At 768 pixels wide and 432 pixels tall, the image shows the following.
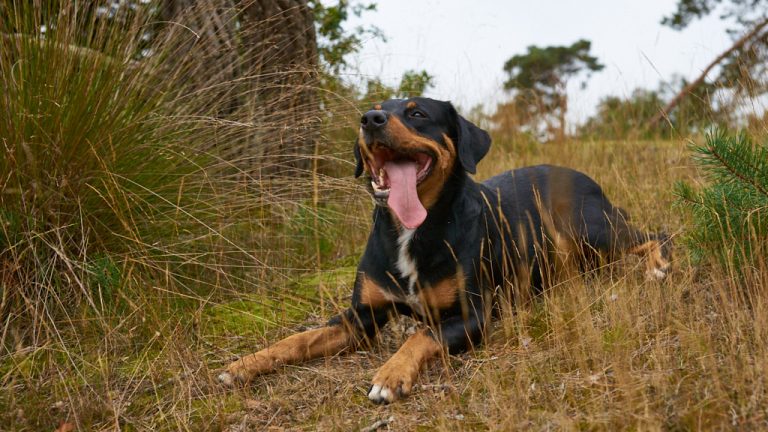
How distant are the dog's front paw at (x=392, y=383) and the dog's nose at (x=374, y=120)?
1093 millimetres

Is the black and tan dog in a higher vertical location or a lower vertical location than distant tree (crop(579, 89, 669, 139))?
lower

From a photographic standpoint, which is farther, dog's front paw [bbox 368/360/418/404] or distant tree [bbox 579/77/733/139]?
distant tree [bbox 579/77/733/139]

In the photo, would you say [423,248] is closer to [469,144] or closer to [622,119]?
[469,144]

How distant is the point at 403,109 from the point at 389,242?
0.67 m

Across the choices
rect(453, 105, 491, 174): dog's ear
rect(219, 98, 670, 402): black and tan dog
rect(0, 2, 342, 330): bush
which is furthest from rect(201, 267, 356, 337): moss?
rect(453, 105, 491, 174): dog's ear

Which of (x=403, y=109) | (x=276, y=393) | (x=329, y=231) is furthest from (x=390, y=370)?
(x=329, y=231)

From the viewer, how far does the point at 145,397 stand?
3.10 m

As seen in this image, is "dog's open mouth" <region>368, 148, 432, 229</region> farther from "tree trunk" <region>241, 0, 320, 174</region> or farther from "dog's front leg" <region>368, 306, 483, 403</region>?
"tree trunk" <region>241, 0, 320, 174</region>

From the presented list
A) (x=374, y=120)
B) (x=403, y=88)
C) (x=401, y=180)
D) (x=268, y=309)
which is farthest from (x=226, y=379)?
(x=403, y=88)

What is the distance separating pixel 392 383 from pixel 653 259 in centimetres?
204

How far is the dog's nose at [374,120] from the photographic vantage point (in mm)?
3285

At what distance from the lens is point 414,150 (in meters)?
3.39

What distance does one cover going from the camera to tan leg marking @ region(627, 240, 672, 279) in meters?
3.83

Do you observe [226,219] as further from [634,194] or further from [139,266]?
[634,194]
